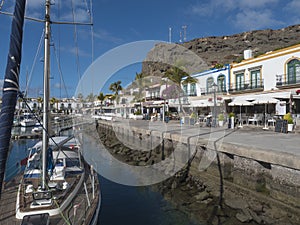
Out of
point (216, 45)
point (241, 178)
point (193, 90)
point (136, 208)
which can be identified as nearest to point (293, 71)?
point (241, 178)

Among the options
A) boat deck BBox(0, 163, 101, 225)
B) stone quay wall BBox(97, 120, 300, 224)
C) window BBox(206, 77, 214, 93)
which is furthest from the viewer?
window BBox(206, 77, 214, 93)

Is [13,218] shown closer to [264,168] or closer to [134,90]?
[264,168]

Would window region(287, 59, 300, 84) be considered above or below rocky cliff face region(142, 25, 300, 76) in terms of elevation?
below

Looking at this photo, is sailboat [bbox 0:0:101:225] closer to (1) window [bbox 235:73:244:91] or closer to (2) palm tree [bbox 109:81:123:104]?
(1) window [bbox 235:73:244:91]

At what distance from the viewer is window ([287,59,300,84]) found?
19906 millimetres

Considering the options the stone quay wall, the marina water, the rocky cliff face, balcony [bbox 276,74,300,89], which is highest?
the rocky cliff face

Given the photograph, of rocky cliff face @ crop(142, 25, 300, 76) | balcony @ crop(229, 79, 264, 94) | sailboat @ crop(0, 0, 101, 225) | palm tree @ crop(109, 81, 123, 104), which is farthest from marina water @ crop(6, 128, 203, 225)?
rocky cliff face @ crop(142, 25, 300, 76)

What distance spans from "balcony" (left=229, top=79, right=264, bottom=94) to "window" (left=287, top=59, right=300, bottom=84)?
8.82ft

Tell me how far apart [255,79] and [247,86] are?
106cm

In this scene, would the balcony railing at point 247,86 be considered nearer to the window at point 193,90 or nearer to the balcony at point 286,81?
the balcony at point 286,81

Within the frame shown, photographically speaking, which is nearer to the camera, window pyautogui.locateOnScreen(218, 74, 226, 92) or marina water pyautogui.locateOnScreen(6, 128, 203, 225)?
marina water pyautogui.locateOnScreen(6, 128, 203, 225)

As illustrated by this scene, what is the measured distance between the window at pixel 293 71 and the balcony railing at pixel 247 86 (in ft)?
8.82

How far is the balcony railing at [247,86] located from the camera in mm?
23281

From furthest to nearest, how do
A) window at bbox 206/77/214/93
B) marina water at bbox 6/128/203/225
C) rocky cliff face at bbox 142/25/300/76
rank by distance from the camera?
rocky cliff face at bbox 142/25/300/76 → window at bbox 206/77/214/93 → marina water at bbox 6/128/203/225
